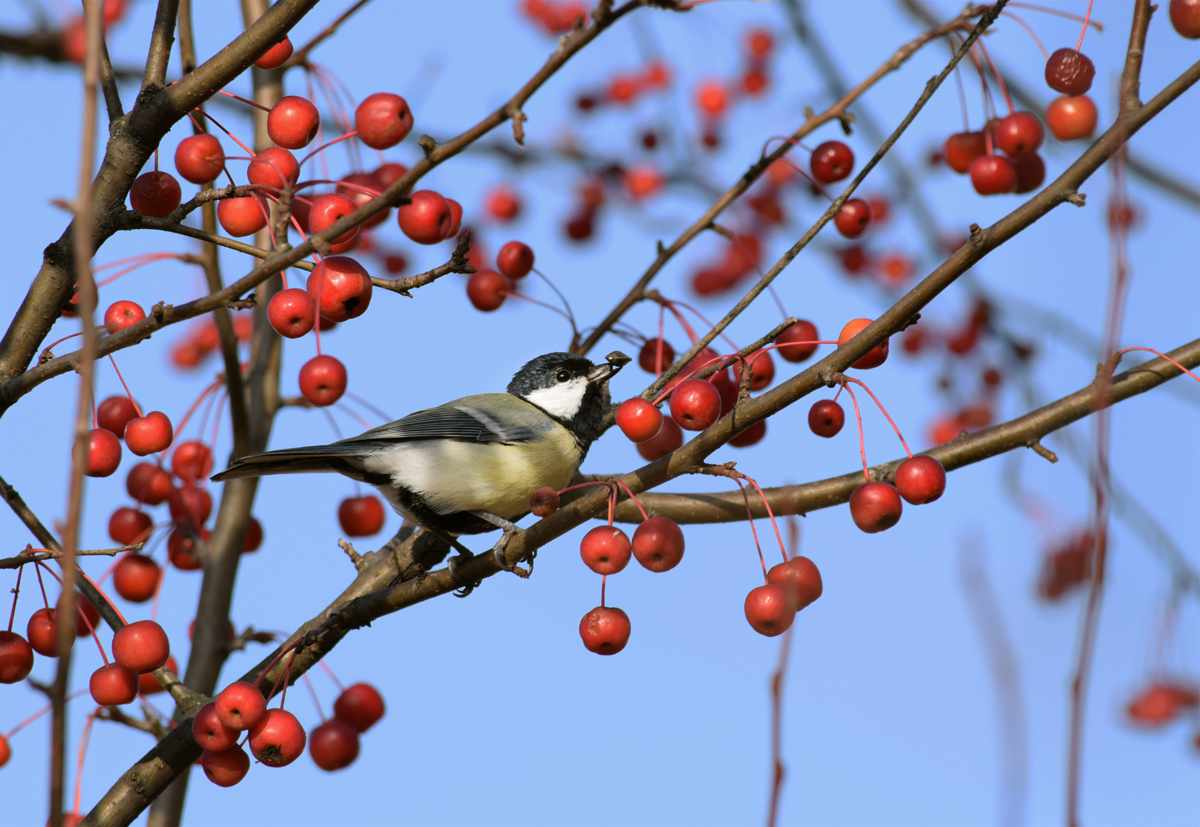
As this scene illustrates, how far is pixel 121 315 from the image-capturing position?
262 centimetres

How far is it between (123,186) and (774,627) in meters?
1.69

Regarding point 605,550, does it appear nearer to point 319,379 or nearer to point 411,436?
point 319,379

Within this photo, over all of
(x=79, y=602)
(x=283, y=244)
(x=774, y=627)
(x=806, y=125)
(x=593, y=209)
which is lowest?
(x=774, y=627)

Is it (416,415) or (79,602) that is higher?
(416,415)

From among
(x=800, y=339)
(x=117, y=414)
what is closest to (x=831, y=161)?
(x=800, y=339)

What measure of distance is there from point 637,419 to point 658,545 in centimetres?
33

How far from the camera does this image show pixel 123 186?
234 centimetres

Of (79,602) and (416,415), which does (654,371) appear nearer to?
(416,415)

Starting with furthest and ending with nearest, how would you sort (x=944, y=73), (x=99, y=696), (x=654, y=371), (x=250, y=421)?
1. (x=250, y=421)
2. (x=654, y=371)
3. (x=99, y=696)
4. (x=944, y=73)

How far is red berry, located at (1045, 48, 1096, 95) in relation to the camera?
2.88m

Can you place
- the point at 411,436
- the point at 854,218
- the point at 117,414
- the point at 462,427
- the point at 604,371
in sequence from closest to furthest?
the point at 117,414 < the point at 854,218 < the point at 411,436 < the point at 462,427 < the point at 604,371

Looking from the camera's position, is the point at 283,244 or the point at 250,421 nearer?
the point at 283,244

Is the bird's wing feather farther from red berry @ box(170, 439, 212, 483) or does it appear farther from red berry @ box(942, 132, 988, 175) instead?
red berry @ box(942, 132, 988, 175)

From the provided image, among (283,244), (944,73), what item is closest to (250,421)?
(283,244)
